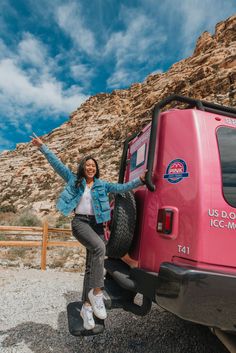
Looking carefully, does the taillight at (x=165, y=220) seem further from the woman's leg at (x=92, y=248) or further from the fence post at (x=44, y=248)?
the fence post at (x=44, y=248)

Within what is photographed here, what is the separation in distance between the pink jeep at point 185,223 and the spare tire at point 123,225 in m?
0.01

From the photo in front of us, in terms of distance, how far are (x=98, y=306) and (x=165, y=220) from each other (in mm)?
1068

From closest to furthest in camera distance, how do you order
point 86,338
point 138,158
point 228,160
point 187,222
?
point 187,222
point 228,160
point 86,338
point 138,158

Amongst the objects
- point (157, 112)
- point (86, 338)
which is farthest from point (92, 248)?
point (157, 112)

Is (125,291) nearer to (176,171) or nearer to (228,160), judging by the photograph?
(176,171)

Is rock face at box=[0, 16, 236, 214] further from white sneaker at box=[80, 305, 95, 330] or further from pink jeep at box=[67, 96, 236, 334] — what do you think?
white sneaker at box=[80, 305, 95, 330]

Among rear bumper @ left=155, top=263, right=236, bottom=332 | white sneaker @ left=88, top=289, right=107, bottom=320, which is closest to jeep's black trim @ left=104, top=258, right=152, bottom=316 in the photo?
white sneaker @ left=88, top=289, right=107, bottom=320

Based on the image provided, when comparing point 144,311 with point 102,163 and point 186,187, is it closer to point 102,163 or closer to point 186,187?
point 186,187

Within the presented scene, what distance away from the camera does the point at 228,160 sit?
2508 millimetres

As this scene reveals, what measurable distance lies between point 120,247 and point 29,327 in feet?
6.07

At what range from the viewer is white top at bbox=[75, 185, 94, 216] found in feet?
9.93

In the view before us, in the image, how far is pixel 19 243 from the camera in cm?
783

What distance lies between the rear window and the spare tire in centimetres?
98

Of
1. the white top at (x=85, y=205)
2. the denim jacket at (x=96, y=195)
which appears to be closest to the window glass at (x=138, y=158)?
the denim jacket at (x=96, y=195)
